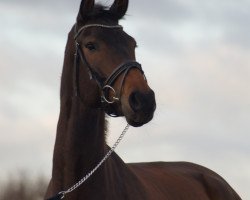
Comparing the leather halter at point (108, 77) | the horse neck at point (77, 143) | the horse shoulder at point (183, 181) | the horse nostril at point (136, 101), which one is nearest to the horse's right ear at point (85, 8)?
the leather halter at point (108, 77)

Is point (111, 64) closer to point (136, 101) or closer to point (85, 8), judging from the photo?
point (136, 101)

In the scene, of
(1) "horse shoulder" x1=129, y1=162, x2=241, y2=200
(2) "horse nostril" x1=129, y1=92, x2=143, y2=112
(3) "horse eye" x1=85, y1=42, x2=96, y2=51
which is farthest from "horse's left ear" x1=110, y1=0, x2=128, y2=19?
(1) "horse shoulder" x1=129, y1=162, x2=241, y2=200

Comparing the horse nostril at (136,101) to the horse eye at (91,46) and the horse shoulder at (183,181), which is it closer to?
the horse eye at (91,46)

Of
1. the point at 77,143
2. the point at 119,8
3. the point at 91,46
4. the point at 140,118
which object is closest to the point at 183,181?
the point at 77,143

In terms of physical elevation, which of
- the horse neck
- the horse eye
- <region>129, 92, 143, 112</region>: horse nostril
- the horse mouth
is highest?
the horse eye

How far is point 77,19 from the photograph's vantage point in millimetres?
9227

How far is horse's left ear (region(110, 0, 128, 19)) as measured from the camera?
30.4 feet

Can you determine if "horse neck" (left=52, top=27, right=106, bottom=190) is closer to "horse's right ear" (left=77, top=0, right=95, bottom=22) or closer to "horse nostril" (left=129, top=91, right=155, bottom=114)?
"horse's right ear" (left=77, top=0, right=95, bottom=22)

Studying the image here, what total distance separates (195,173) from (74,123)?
4439 millimetres

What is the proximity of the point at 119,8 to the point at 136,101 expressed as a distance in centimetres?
168

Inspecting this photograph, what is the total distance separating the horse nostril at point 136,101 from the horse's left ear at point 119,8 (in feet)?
4.91

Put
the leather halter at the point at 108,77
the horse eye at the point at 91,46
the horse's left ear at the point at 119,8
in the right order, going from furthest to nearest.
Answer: the horse's left ear at the point at 119,8 → the horse eye at the point at 91,46 → the leather halter at the point at 108,77

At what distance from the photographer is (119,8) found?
9.34 metres

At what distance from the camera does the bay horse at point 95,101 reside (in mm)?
8453
